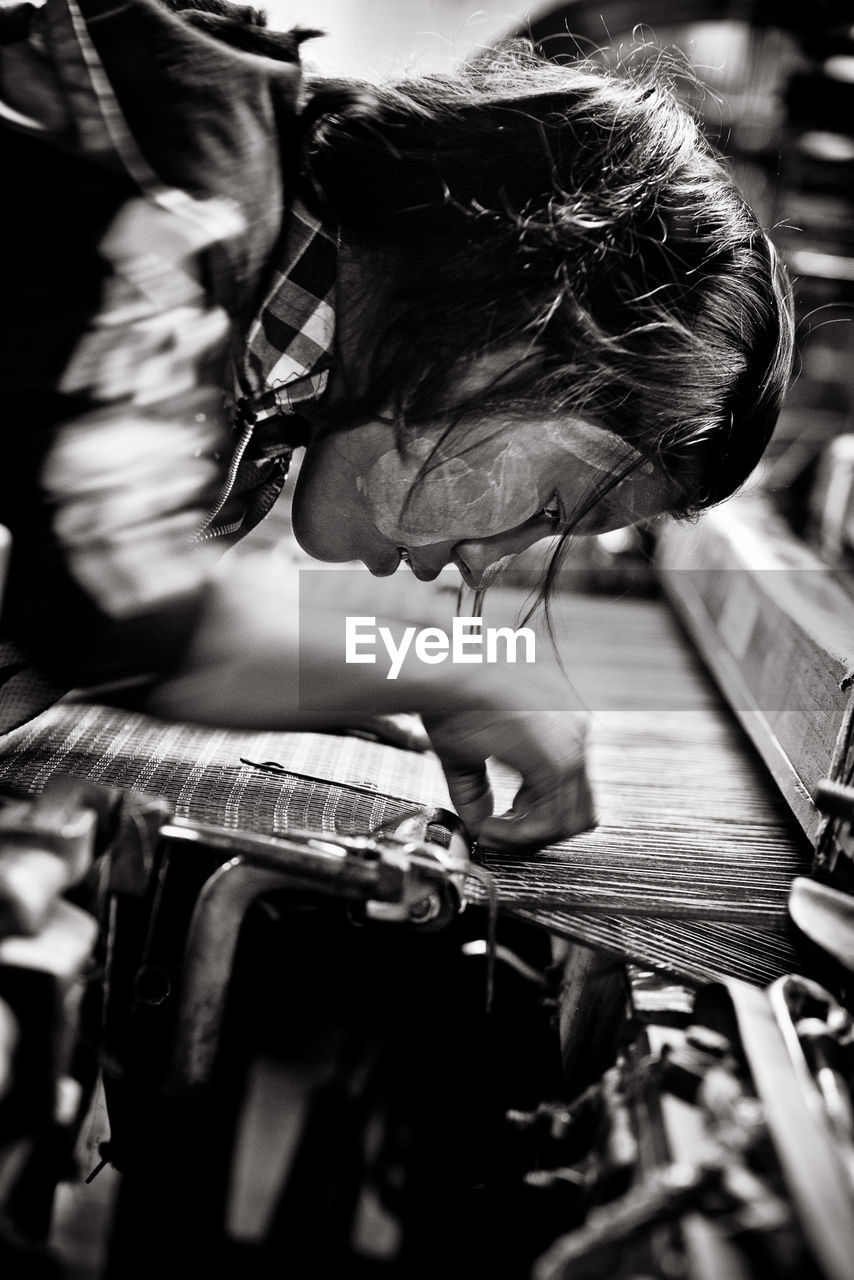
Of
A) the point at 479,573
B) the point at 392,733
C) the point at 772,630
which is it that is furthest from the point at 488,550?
the point at 772,630

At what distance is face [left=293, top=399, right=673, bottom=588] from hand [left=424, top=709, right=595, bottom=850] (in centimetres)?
23

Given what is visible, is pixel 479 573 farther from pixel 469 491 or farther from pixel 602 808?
pixel 602 808

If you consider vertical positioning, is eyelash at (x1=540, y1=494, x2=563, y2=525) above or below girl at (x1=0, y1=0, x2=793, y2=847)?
below

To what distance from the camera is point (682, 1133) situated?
489 mm

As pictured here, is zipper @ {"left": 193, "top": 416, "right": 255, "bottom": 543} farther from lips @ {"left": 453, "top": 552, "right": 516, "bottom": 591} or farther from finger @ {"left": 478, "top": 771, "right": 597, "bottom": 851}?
finger @ {"left": 478, "top": 771, "right": 597, "bottom": 851}

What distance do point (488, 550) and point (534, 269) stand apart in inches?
11.3

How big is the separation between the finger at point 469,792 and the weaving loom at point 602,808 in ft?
0.16

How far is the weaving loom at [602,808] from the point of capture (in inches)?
29.6

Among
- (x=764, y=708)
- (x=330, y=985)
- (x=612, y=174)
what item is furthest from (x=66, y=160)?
(x=764, y=708)

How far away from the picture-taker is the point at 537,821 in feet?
2.86

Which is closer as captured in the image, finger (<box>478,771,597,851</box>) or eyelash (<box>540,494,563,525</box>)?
finger (<box>478,771,597,851</box>)

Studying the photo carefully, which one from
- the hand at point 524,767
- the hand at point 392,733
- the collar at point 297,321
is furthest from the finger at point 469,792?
the collar at point 297,321

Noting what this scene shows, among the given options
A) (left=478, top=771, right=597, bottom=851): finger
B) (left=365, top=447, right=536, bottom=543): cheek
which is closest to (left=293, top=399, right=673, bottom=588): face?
(left=365, top=447, right=536, bottom=543): cheek

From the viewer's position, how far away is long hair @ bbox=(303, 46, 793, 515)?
3.01 ft
